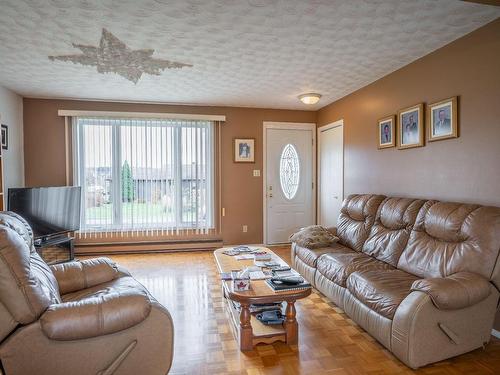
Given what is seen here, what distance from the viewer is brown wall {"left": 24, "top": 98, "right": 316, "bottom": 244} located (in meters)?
4.63

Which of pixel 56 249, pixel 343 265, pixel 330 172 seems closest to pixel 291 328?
pixel 343 265

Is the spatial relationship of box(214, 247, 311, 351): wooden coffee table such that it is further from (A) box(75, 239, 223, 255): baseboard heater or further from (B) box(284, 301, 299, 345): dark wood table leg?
(A) box(75, 239, 223, 255): baseboard heater

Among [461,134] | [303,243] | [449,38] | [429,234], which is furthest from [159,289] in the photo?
[449,38]

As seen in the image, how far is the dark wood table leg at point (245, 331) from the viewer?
2205 millimetres

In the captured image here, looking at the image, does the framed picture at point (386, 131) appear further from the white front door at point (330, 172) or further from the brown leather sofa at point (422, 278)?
the white front door at point (330, 172)

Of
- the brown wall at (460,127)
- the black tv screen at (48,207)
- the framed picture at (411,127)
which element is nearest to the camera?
the brown wall at (460,127)

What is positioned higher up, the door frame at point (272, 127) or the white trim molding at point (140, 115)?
the white trim molding at point (140, 115)

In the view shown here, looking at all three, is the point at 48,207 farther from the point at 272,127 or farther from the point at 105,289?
the point at 272,127

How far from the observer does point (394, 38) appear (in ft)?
8.84

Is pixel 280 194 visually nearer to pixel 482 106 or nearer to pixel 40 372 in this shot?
pixel 482 106

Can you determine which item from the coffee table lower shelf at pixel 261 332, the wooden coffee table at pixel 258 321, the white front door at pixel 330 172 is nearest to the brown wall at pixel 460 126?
the white front door at pixel 330 172

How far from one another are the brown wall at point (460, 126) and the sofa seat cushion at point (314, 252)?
88cm

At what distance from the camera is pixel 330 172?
5.07m

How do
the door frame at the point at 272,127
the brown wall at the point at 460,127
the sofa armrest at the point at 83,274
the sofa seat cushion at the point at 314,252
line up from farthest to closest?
1. the door frame at the point at 272,127
2. the sofa seat cushion at the point at 314,252
3. the brown wall at the point at 460,127
4. the sofa armrest at the point at 83,274
